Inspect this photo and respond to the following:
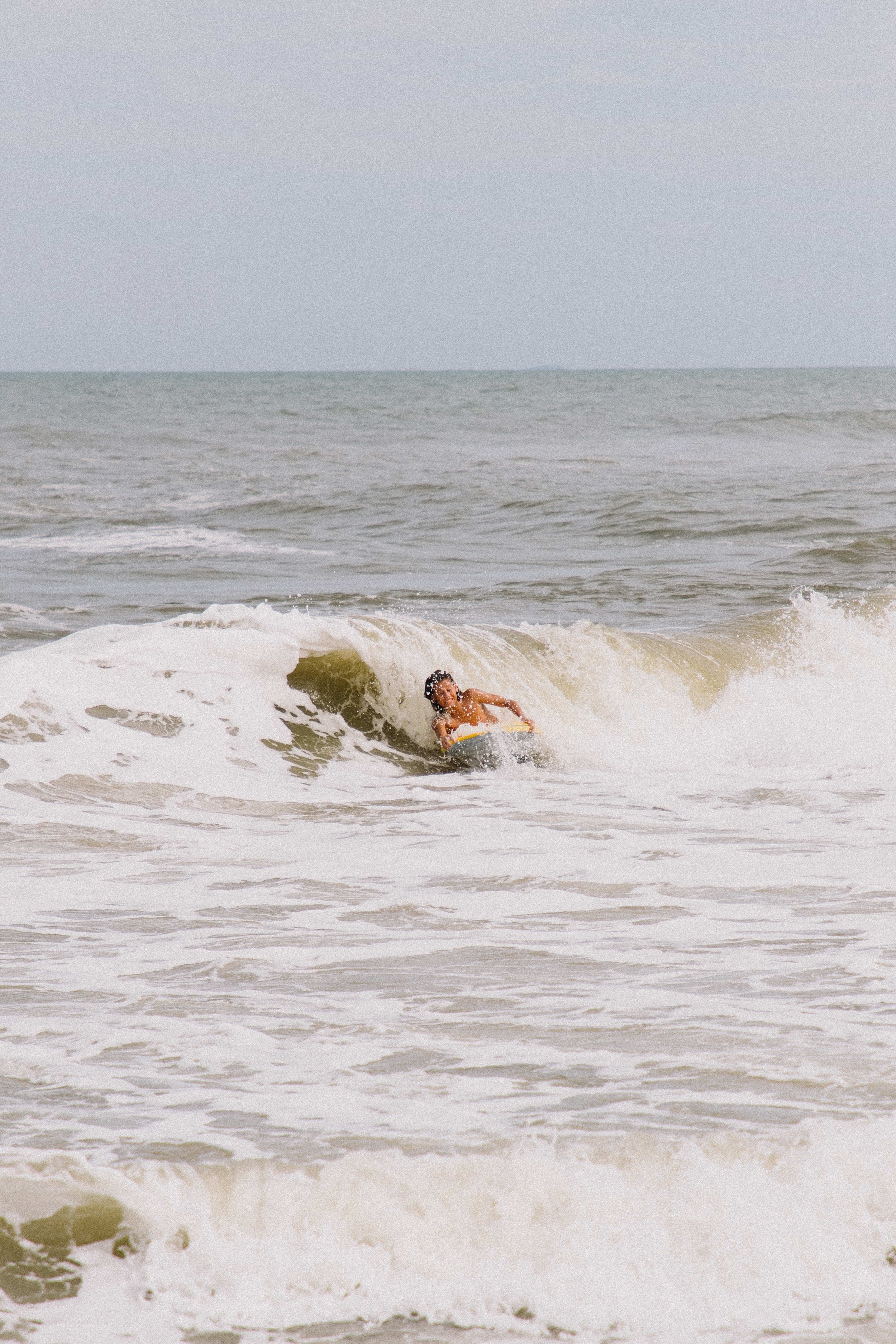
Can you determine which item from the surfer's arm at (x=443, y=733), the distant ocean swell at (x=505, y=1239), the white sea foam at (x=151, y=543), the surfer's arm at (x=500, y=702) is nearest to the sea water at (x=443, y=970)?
the distant ocean swell at (x=505, y=1239)

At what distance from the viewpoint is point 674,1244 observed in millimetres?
3377

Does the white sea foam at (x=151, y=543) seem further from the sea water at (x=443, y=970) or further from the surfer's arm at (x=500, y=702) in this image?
the surfer's arm at (x=500, y=702)

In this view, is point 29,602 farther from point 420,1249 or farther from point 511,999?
point 420,1249

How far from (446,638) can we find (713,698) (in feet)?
7.88

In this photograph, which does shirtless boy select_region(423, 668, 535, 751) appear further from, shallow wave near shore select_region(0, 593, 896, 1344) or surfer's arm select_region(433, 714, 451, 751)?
shallow wave near shore select_region(0, 593, 896, 1344)

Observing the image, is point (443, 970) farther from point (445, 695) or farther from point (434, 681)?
point (434, 681)

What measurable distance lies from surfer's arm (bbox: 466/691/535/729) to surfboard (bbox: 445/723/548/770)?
15 centimetres

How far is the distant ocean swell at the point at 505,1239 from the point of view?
10.5 feet

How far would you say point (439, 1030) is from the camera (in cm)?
454

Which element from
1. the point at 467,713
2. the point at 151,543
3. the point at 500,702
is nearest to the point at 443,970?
the point at 467,713

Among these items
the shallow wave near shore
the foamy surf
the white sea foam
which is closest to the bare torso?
the shallow wave near shore

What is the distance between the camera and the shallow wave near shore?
3.30 meters

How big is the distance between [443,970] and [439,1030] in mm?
655

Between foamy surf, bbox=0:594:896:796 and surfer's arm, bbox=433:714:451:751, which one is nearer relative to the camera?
foamy surf, bbox=0:594:896:796
